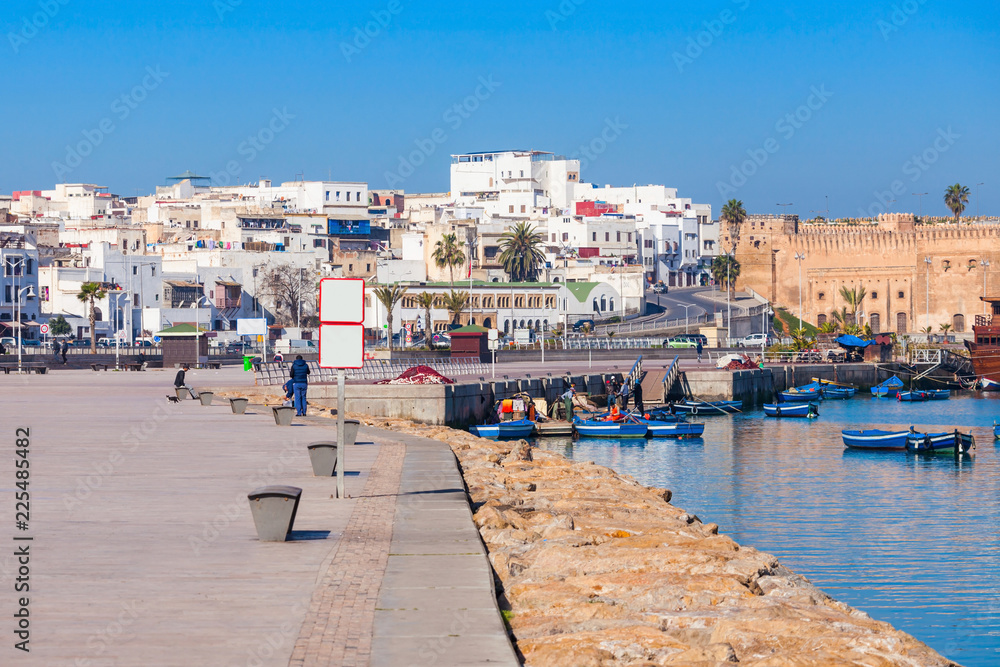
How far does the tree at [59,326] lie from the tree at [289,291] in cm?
2146

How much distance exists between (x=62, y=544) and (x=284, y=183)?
531ft

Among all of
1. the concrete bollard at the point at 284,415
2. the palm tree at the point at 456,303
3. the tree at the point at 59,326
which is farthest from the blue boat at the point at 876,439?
the tree at the point at 59,326

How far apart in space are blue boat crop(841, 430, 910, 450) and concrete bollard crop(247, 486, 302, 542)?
111ft

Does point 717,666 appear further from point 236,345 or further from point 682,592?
point 236,345

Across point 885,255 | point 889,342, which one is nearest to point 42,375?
point 889,342

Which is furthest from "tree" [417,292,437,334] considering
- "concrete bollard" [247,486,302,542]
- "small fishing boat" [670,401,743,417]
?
"concrete bollard" [247,486,302,542]

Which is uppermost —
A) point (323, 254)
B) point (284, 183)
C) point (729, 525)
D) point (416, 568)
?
point (284, 183)

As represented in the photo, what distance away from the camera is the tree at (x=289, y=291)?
113688mm

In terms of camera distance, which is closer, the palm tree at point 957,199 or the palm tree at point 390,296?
the palm tree at point 390,296

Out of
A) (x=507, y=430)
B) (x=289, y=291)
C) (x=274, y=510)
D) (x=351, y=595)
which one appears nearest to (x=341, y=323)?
(x=274, y=510)

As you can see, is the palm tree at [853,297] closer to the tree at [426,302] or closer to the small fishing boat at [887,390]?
the tree at [426,302]

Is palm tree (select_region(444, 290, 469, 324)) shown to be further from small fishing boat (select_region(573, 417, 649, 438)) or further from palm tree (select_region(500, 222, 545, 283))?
small fishing boat (select_region(573, 417, 649, 438))

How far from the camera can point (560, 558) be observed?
12.7m

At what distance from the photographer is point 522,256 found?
127 m
